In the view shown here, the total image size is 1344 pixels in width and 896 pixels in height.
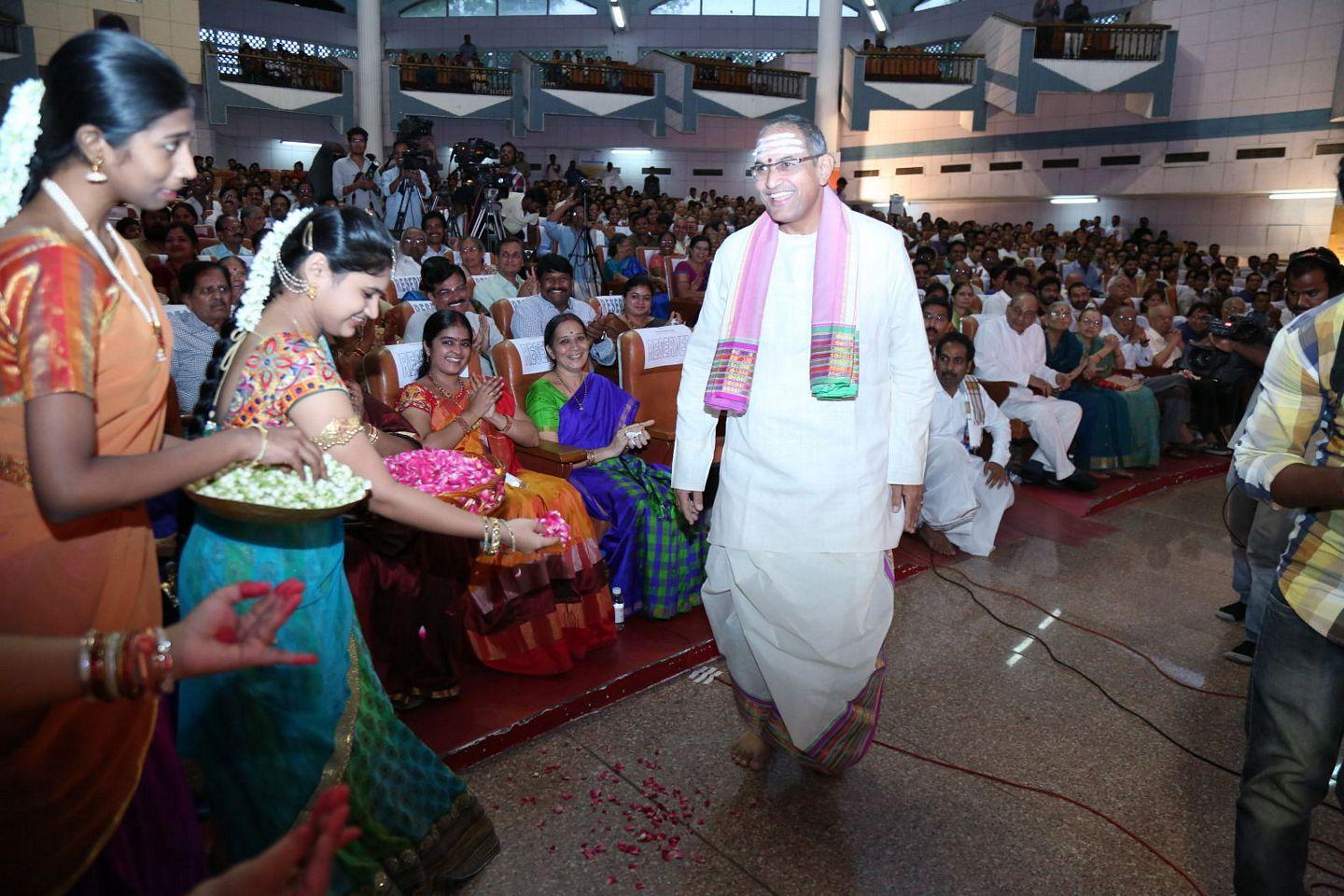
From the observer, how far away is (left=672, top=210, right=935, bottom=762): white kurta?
2096 mm

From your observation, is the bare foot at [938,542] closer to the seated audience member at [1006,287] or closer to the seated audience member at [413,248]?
the seated audience member at [1006,287]

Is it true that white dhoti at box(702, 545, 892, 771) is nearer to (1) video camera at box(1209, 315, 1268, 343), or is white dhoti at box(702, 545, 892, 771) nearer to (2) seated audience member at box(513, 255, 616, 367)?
(1) video camera at box(1209, 315, 1268, 343)

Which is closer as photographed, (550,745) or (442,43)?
(550,745)

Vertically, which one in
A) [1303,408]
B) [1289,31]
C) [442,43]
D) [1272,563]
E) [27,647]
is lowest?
[1272,563]

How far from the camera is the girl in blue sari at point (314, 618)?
143 cm

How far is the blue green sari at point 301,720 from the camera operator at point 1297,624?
1.47 m

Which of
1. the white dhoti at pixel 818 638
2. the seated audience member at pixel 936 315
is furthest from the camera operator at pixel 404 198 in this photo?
the white dhoti at pixel 818 638

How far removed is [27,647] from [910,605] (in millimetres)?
3046

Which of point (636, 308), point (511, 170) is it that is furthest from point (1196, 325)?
point (511, 170)

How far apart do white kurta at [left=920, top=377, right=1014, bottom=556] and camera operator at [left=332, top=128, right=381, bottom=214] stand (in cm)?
506

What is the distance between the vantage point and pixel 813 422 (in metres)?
2.09

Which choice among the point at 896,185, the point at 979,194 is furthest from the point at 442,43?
the point at 979,194

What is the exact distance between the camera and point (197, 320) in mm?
3385

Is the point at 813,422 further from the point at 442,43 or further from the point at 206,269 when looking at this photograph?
the point at 442,43
